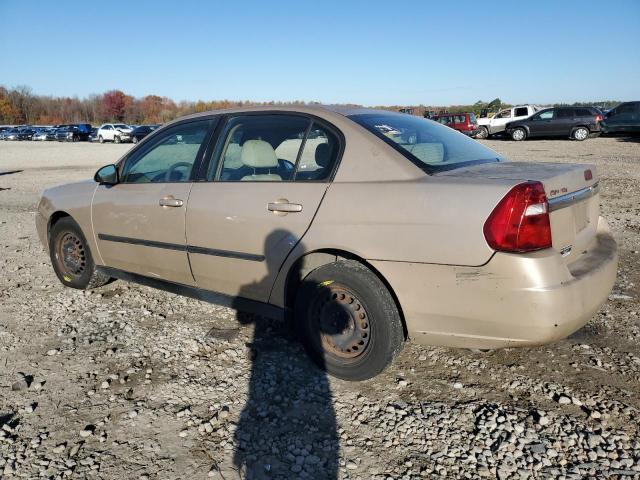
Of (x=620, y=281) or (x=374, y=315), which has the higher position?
(x=374, y=315)

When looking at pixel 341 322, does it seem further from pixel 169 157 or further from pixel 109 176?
pixel 109 176

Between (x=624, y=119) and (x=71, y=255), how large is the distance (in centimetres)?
2668

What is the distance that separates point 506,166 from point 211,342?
2349 millimetres

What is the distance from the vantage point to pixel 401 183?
2775 millimetres

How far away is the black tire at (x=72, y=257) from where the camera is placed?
14.9ft

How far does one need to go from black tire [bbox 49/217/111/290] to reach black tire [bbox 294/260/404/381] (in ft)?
7.75

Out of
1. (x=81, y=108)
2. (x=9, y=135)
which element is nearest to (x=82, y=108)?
(x=81, y=108)

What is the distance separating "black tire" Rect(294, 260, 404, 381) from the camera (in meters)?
2.83

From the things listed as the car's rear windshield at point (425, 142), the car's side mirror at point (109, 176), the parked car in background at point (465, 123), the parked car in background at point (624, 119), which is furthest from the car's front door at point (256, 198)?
the parked car in background at point (465, 123)

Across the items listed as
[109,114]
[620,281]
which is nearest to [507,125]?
[620,281]

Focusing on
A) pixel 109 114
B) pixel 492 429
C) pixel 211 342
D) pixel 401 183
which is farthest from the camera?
pixel 109 114

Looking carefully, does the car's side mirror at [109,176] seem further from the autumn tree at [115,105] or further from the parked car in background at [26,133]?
the autumn tree at [115,105]

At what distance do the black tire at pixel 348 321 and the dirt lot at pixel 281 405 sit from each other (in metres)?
0.16

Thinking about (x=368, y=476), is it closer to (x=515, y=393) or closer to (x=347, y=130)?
(x=515, y=393)
